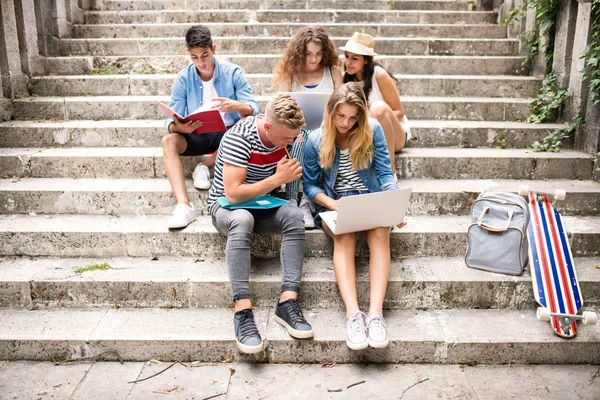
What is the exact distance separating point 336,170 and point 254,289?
3.14 ft

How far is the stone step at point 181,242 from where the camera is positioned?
3590 mm

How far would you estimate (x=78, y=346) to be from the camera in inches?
118

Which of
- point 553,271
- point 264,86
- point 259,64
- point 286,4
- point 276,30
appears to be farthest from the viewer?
point 286,4

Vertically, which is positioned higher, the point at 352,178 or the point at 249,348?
the point at 352,178

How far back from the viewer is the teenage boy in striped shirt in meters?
2.98

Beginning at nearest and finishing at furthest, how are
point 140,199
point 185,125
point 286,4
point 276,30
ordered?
point 185,125
point 140,199
point 276,30
point 286,4

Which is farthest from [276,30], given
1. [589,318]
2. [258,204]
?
[589,318]

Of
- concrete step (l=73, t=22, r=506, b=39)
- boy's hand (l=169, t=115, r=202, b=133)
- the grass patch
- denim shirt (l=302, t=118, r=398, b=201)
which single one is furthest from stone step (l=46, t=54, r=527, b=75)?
the grass patch

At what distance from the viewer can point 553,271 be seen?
3.26 m

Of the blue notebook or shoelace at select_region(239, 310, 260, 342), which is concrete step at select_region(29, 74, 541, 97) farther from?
shoelace at select_region(239, 310, 260, 342)

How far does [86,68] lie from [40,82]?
1.69 ft

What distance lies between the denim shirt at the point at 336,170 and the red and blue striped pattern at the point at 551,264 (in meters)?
0.99

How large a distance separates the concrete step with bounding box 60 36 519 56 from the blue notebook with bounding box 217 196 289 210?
294 cm

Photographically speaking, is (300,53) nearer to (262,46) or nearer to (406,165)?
(406,165)
